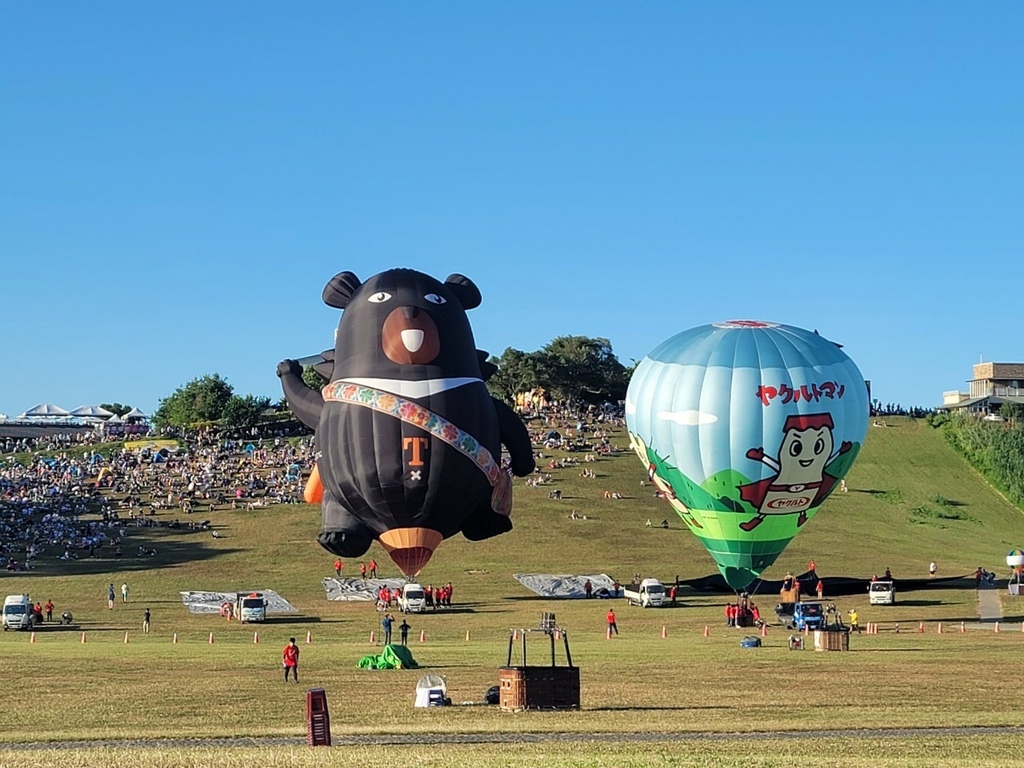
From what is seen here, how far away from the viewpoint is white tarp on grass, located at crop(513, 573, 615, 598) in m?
67.4

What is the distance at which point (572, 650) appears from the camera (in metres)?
46.5

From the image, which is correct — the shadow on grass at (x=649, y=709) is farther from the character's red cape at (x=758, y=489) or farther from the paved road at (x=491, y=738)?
the character's red cape at (x=758, y=489)

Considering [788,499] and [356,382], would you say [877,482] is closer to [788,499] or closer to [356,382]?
[788,499]

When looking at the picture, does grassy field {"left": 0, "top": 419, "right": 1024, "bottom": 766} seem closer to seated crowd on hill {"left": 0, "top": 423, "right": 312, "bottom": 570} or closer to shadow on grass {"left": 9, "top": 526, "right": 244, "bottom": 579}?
shadow on grass {"left": 9, "top": 526, "right": 244, "bottom": 579}

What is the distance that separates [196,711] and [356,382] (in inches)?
448

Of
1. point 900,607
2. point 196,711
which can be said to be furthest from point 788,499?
point 196,711

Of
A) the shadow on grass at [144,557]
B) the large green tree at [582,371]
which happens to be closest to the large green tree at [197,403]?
the large green tree at [582,371]

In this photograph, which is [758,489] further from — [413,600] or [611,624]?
[413,600]

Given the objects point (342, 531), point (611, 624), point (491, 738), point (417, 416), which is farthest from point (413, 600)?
point (491, 738)

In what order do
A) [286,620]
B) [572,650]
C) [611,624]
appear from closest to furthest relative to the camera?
[572,650]
[611,624]
[286,620]

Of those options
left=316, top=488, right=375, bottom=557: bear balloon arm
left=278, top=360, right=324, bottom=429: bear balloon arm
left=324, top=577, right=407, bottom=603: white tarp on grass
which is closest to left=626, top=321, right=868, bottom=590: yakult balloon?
left=278, top=360, right=324, bottom=429: bear balloon arm

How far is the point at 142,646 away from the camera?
163 feet

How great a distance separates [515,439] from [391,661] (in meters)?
6.97

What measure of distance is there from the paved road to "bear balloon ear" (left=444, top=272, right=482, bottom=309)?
18.2 m
